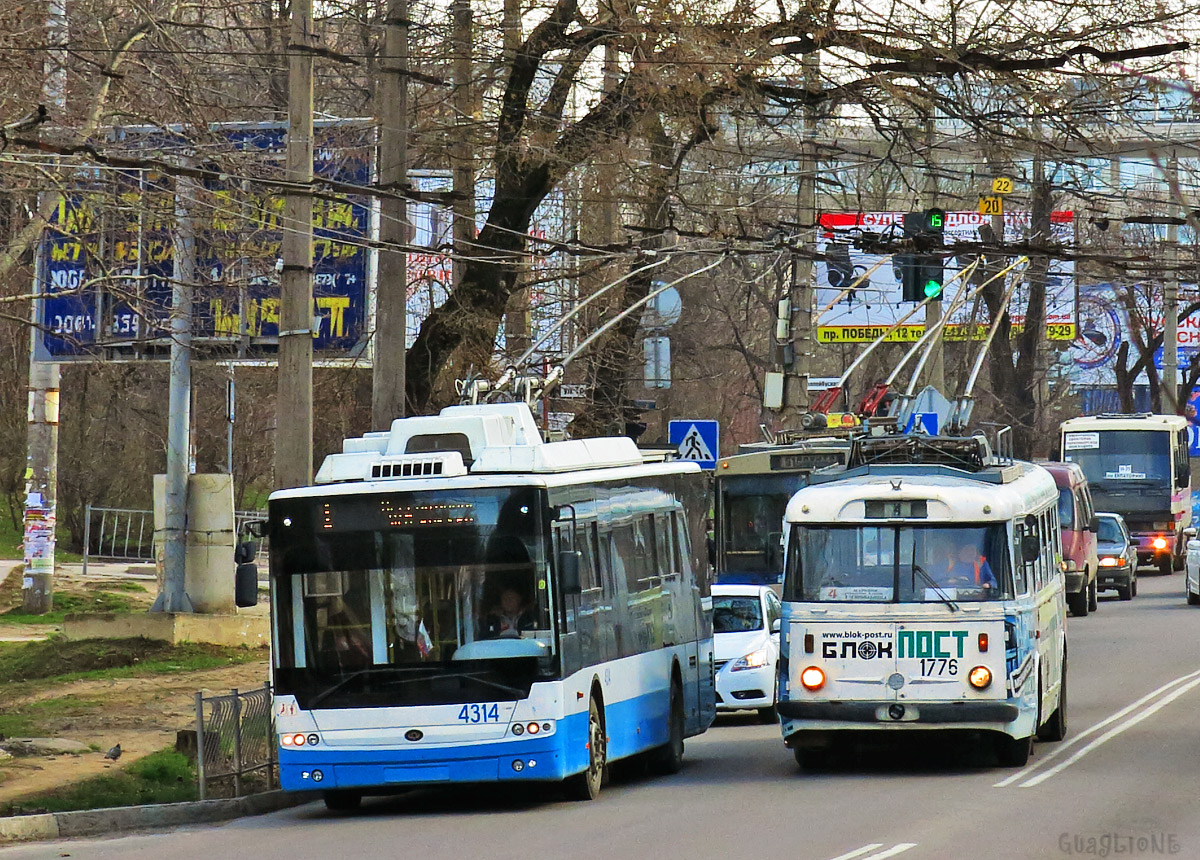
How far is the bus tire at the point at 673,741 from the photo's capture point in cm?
1608

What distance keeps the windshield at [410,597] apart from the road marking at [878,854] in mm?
3372

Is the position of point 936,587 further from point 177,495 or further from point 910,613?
point 177,495

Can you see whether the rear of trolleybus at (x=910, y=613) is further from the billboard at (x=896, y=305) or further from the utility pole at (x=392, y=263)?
the billboard at (x=896, y=305)

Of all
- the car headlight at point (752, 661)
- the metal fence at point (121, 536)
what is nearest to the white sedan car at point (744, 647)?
the car headlight at point (752, 661)

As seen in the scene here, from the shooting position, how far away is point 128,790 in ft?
47.5

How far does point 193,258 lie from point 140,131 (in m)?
1.49

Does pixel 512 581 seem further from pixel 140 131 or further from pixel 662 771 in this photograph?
pixel 140 131

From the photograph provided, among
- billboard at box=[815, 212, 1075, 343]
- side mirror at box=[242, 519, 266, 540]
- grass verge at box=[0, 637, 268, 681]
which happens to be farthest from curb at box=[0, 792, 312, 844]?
billboard at box=[815, 212, 1075, 343]

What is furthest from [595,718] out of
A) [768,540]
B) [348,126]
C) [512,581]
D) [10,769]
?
[768,540]

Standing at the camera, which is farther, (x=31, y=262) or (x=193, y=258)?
(x=31, y=262)

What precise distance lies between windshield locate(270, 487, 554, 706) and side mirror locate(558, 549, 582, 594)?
0.47ft

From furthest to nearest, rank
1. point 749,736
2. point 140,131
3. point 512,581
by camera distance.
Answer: point 140,131 < point 749,736 < point 512,581

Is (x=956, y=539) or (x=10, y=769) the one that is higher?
(x=956, y=539)

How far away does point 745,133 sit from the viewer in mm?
26344
